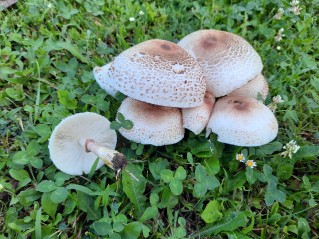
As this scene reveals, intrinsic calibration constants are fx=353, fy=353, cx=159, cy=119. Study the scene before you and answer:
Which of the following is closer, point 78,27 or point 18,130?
point 18,130

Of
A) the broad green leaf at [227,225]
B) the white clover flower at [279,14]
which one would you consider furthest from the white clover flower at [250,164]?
the white clover flower at [279,14]

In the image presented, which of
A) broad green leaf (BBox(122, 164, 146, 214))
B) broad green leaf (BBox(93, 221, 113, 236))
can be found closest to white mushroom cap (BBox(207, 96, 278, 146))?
broad green leaf (BBox(122, 164, 146, 214))

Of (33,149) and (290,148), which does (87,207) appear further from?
(290,148)

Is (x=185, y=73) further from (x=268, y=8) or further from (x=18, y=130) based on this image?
(x=268, y=8)

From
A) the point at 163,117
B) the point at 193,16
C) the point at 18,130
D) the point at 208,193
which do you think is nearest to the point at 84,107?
the point at 18,130

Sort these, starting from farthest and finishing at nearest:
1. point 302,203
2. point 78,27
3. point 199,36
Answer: point 78,27 → point 199,36 → point 302,203

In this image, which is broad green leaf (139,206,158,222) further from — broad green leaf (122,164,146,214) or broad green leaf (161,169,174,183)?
broad green leaf (161,169,174,183)

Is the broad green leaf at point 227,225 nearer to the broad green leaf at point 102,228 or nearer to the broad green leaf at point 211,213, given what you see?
the broad green leaf at point 211,213
